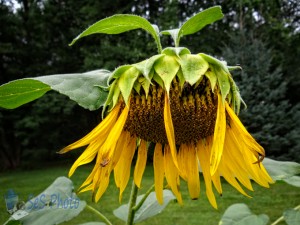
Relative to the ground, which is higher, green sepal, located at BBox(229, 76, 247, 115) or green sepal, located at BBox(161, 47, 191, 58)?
green sepal, located at BBox(161, 47, 191, 58)

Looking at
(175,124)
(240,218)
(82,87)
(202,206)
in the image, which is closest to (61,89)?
(82,87)

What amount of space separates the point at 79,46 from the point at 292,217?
10662 millimetres

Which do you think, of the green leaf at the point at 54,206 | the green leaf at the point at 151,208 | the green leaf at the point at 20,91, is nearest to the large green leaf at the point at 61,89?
the green leaf at the point at 20,91

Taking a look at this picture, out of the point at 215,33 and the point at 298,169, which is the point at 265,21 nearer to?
the point at 215,33

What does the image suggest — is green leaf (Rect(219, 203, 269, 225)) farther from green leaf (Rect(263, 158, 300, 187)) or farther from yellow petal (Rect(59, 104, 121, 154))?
yellow petal (Rect(59, 104, 121, 154))

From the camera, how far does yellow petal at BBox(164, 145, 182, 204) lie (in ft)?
1.71

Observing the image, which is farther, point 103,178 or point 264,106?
point 264,106

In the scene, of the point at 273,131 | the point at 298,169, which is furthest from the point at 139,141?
the point at 273,131

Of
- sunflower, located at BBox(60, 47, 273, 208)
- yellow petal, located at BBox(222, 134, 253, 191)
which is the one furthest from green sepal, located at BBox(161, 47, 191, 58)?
yellow petal, located at BBox(222, 134, 253, 191)

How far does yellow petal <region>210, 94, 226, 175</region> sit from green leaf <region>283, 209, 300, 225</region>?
14.5 inches

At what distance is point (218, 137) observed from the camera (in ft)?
1.55

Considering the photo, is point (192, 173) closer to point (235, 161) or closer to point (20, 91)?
point (235, 161)

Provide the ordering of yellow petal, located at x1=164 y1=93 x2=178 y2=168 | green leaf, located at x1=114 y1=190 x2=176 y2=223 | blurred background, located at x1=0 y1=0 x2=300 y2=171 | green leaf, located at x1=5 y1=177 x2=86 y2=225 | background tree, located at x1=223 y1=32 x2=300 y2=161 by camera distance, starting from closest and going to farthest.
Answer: yellow petal, located at x1=164 y1=93 x2=178 y2=168 → green leaf, located at x1=5 y1=177 x2=86 y2=225 → green leaf, located at x1=114 y1=190 x2=176 y2=223 → background tree, located at x1=223 y1=32 x2=300 y2=161 → blurred background, located at x1=0 y1=0 x2=300 y2=171

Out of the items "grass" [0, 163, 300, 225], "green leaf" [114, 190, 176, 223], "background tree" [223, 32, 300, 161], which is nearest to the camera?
"green leaf" [114, 190, 176, 223]
